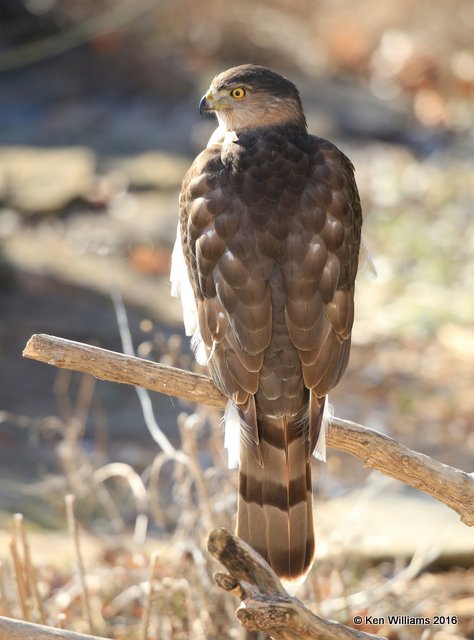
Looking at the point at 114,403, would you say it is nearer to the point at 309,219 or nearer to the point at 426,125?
the point at 309,219

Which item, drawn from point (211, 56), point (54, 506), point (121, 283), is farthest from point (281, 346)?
point (211, 56)

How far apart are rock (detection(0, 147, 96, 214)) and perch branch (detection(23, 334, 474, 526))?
7630 mm

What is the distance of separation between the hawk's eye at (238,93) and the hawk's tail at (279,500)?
128 centimetres

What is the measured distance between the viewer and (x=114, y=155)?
12094 millimetres

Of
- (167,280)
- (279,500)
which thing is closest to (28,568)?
(279,500)

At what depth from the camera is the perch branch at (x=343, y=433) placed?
125 inches

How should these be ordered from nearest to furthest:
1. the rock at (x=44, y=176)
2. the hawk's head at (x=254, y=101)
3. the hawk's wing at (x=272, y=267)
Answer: the hawk's wing at (x=272, y=267) < the hawk's head at (x=254, y=101) < the rock at (x=44, y=176)

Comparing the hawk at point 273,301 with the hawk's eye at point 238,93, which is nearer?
the hawk at point 273,301

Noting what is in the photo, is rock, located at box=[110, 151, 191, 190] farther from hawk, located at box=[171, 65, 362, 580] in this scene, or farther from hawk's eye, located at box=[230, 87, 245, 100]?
hawk, located at box=[171, 65, 362, 580]

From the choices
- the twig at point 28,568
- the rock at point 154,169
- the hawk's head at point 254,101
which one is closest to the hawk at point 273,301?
the hawk's head at point 254,101

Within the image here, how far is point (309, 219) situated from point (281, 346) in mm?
441

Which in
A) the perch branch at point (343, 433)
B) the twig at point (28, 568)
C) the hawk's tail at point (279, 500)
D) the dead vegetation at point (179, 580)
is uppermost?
the perch branch at point (343, 433)

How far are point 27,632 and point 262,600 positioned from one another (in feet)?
1.94

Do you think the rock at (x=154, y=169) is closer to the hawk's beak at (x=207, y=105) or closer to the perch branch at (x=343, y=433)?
the hawk's beak at (x=207, y=105)
